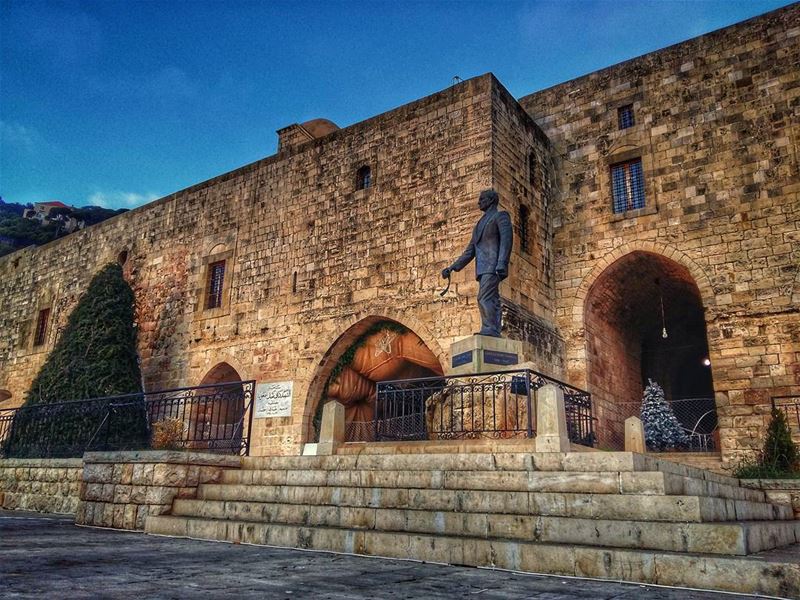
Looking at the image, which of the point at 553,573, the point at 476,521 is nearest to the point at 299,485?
the point at 476,521

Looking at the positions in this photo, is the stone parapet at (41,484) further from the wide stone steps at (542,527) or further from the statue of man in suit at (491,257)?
the statue of man in suit at (491,257)

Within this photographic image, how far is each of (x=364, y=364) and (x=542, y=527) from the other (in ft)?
30.6

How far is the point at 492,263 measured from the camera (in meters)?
8.86

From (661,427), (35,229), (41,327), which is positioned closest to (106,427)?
(661,427)

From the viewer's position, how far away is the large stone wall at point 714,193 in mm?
11328

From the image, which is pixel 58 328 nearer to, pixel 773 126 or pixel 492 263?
pixel 492 263

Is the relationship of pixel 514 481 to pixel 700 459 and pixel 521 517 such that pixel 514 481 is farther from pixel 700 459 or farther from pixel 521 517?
pixel 700 459

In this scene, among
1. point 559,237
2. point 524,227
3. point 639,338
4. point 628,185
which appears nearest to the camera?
point 524,227

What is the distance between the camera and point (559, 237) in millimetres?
14000

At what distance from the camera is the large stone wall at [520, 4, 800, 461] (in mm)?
11328

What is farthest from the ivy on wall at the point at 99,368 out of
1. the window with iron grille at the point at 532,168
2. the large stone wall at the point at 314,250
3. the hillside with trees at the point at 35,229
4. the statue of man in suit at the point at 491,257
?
the hillside with trees at the point at 35,229

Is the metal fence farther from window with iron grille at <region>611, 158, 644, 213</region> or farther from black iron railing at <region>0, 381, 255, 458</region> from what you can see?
black iron railing at <region>0, 381, 255, 458</region>

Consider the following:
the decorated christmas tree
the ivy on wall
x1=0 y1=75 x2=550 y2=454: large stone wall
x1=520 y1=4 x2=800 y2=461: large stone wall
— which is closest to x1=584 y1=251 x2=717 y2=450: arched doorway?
the decorated christmas tree

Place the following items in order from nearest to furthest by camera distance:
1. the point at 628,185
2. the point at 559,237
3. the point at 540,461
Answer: the point at 540,461, the point at 628,185, the point at 559,237
